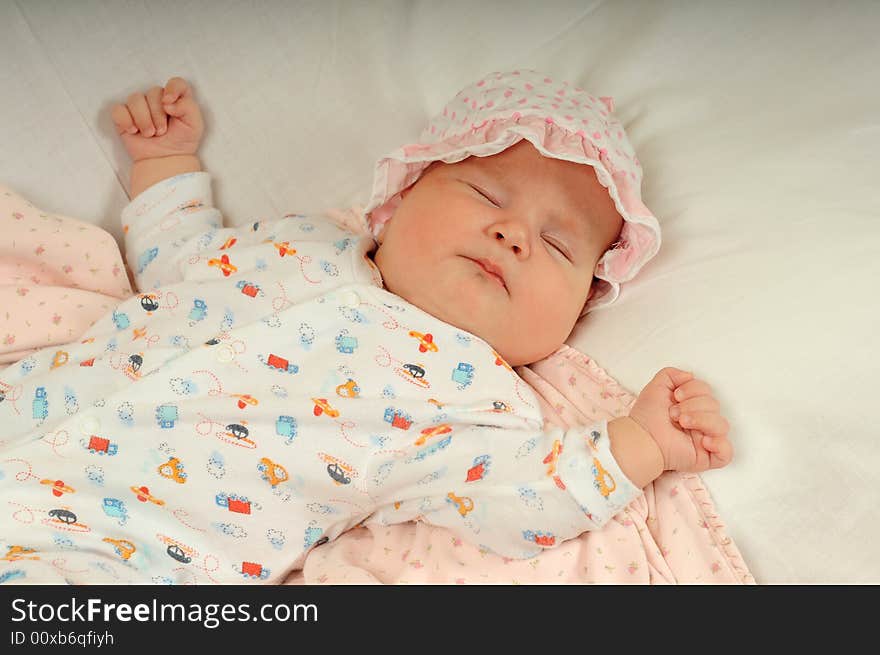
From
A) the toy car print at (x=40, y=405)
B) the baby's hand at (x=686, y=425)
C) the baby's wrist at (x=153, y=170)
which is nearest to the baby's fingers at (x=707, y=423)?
the baby's hand at (x=686, y=425)

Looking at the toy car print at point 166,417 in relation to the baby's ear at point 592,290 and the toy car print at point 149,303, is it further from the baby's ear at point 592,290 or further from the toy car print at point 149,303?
the baby's ear at point 592,290

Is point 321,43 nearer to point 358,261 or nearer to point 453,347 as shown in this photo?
point 358,261

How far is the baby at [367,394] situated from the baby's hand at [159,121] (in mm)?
292

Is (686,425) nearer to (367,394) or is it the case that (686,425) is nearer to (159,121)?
(367,394)

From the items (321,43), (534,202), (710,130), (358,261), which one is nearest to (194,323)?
(358,261)

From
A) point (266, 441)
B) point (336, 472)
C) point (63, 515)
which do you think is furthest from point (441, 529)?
point (63, 515)

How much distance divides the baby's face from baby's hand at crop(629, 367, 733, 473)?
0.71ft

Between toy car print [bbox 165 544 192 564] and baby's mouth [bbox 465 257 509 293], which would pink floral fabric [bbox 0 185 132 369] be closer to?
toy car print [bbox 165 544 192 564]

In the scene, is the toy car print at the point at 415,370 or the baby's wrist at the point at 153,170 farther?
the baby's wrist at the point at 153,170

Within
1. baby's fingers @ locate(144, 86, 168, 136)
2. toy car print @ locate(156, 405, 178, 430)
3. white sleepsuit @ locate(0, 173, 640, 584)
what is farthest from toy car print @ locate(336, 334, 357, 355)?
baby's fingers @ locate(144, 86, 168, 136)

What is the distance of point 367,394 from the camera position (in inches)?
54.8

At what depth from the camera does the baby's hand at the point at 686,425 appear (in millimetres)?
1297

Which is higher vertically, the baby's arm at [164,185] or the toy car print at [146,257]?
the baby's arm at [164,185]

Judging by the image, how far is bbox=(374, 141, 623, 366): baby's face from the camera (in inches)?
56.6
